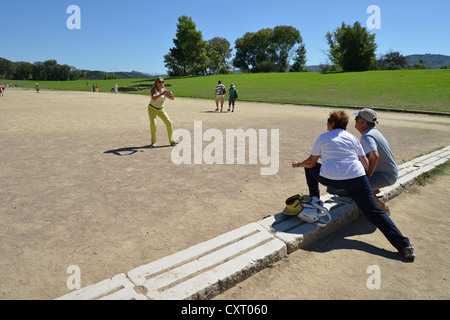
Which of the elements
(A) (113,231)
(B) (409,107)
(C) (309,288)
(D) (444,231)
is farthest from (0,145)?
(B) (409,107)

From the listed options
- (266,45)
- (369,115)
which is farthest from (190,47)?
(369,115)

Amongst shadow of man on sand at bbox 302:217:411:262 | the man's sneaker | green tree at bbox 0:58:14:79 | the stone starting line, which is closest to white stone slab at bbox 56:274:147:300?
the stone starting line

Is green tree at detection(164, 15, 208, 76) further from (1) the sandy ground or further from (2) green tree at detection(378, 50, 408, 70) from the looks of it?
(1) the sandy ground

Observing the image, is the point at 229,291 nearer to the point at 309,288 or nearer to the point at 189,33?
the point at 309,288

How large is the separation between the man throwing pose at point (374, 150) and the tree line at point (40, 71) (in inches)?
4471

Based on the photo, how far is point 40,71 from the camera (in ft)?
323

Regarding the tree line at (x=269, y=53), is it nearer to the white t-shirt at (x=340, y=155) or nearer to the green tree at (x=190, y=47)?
the green tree at (x=190, y=47)

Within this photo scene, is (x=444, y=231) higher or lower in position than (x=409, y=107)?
lower

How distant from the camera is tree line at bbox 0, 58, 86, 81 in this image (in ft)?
320

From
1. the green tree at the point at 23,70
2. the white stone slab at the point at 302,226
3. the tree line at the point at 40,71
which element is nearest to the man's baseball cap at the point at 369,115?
the white stone slab at the point at 302,226

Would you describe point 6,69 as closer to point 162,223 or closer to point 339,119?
point 162,223

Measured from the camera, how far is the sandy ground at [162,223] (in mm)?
2830
